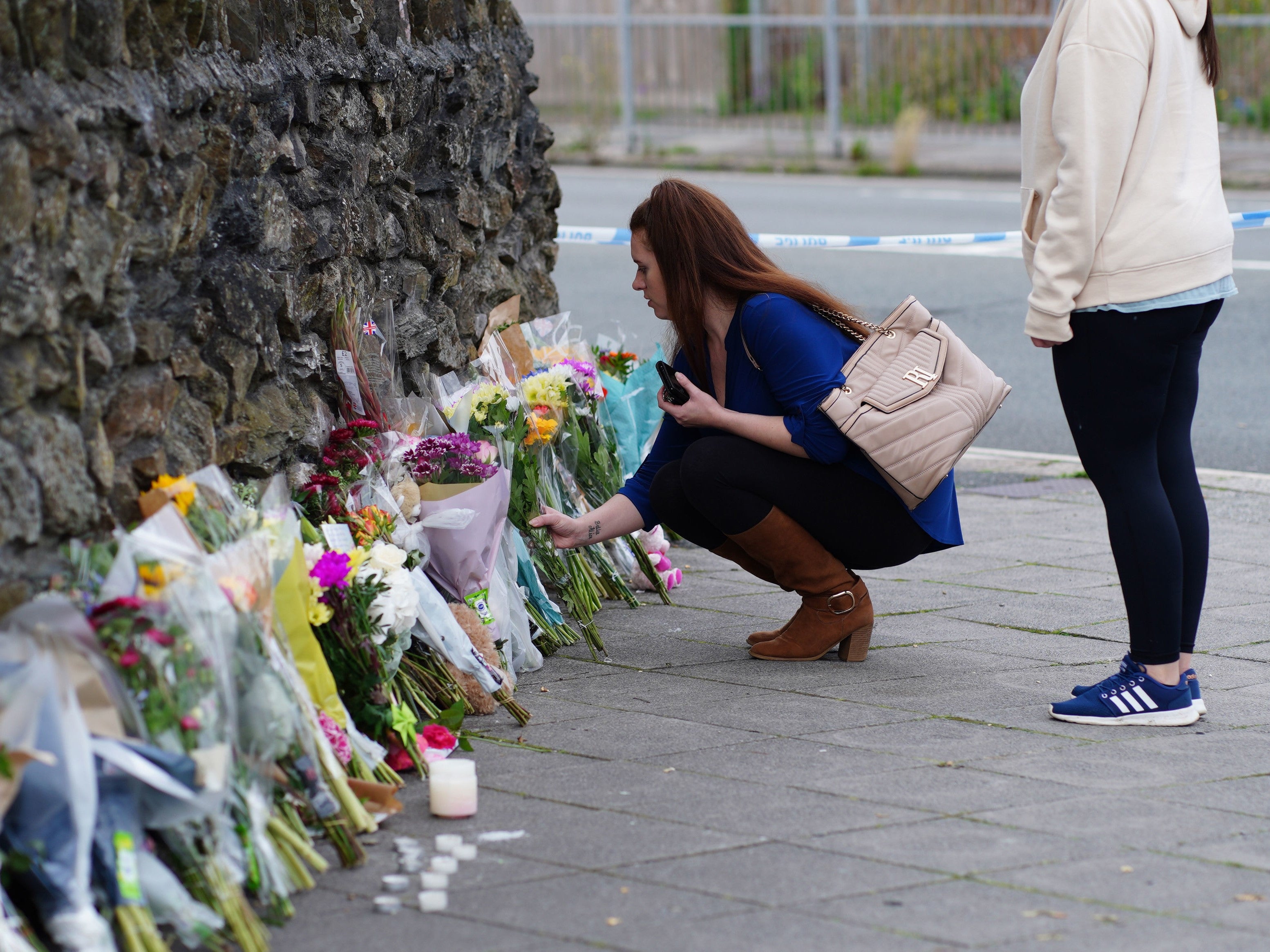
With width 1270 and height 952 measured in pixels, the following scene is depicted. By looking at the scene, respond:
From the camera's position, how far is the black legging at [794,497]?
4.05 meters

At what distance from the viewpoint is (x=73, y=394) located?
282 centimetres

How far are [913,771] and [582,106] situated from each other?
17663 mm

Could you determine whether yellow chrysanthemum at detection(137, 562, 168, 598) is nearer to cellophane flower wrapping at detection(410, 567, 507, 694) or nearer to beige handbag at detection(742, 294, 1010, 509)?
cellophane flower wrapping at detection(410, 567, 507, 694)

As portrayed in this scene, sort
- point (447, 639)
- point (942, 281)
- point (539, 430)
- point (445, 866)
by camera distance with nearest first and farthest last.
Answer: point (445, 866), point (447, 639), point (539, 430), point (942, 281)

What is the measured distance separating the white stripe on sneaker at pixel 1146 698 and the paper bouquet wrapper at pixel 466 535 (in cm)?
153

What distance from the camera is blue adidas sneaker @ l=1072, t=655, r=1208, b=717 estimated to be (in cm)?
369

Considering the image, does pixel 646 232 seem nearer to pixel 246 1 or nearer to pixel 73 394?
pixel 246 1

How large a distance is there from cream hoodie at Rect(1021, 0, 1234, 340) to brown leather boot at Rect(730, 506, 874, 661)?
2.95 ft

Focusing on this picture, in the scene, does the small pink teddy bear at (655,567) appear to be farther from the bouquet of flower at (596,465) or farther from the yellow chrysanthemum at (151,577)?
the yellow chrysanthemum at (151,577)

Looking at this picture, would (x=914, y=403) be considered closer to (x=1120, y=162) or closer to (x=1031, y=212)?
(x=1031, y=212)

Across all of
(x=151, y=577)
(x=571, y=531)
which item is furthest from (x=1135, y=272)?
(x=151, y=577)

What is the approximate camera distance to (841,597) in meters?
4.15

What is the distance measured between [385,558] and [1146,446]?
1.69m

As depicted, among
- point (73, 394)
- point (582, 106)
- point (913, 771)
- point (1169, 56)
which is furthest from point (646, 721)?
point (582, 106)
